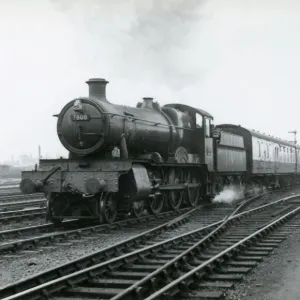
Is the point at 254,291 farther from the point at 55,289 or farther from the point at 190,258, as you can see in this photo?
the point at 55,289

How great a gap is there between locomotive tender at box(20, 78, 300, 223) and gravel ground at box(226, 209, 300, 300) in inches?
167

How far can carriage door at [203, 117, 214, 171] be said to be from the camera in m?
15.7

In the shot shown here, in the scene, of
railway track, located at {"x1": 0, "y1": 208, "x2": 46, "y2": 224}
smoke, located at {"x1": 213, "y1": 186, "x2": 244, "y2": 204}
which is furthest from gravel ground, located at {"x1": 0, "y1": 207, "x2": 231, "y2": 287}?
smoke, located at {"x1": 213, "y1": 186, "x2": 244, "y2": 204}

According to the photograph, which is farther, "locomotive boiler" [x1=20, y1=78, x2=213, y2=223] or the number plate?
the number plate

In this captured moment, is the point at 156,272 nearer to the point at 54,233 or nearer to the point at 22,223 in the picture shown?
the point at 54,233

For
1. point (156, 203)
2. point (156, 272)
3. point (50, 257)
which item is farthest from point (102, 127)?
point (156, 272)

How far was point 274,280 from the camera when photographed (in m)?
6.14

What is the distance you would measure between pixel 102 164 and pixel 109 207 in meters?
1.04

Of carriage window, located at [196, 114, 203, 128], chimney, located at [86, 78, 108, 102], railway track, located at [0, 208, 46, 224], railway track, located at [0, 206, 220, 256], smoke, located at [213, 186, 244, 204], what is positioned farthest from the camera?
smoke, located at [213, 186, 244, 204]

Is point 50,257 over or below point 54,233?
below

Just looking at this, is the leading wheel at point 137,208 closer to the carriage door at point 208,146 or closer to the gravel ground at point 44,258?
the gravel ground at point 44,258

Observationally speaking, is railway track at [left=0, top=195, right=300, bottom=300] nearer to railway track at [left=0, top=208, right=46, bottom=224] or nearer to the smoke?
railway track at [left=0, top=208, right=46, bottom=224]

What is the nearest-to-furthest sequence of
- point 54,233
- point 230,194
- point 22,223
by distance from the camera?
point 54,233
point 22,223
point 230,194

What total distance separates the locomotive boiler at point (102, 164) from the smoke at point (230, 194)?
6063 mm
